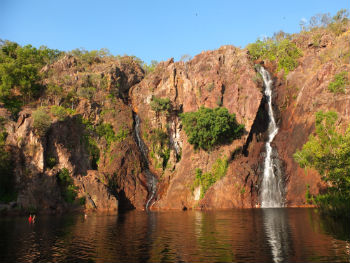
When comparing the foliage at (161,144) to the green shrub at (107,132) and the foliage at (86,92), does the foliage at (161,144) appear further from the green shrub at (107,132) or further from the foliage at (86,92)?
the foliage at (86,92)

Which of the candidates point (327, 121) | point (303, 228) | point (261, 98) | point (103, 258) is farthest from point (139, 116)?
point (103, 258)

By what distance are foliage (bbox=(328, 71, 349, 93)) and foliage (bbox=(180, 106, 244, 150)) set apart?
17.7 m

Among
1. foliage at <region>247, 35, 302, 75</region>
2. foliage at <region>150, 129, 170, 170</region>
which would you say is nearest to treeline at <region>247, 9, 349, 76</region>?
foliage at <region>247, 35, 302, 75</region>

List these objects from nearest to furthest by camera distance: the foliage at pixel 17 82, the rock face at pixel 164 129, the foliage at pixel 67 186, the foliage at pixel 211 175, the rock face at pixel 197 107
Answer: the foliage at pixel 67 186, the rock face at pixel 164 129, the rock face at pixel 197 107, the foliage at pixel 211 175, the foliage at pixel 17 82

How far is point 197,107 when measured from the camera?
70562mm

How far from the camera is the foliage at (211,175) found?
58438 mm

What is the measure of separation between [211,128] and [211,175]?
922 cm

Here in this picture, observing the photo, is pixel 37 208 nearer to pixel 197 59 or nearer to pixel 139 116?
Result: pixel 139 116

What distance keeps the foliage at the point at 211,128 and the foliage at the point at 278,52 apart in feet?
71.9

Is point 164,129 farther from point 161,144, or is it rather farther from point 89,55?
point 89,55

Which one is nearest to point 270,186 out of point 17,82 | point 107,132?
point 107,132

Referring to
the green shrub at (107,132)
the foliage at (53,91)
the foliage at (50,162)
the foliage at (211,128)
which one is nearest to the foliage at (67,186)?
the foliage at (50,162)

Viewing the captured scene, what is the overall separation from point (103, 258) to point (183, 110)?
193ft

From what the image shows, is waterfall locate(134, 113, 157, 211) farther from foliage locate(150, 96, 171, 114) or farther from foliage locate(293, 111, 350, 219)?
foliage locate(293, 111, 350, 219)
